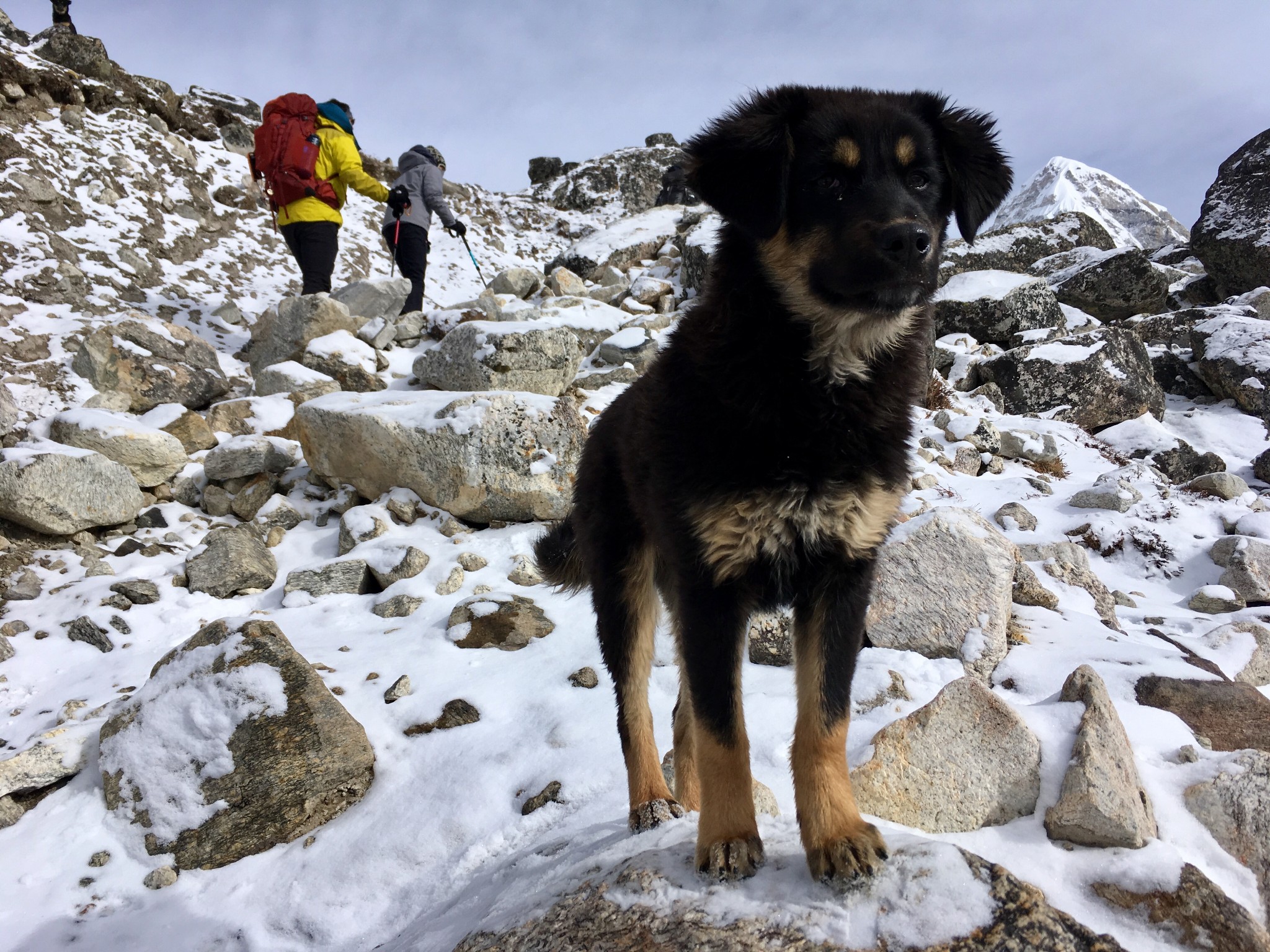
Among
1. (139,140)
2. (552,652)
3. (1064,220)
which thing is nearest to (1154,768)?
(552,652)

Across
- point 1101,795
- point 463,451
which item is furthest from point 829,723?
point 463,451

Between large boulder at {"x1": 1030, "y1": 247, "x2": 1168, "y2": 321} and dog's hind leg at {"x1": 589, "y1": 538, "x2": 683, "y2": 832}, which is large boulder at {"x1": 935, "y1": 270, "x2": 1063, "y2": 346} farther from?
dog's hind leg at {"x1": 589, "y1": 538, "x2": 683, "y2": 832}

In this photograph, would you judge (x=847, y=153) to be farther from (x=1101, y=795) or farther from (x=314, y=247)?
(x=314, y=247)

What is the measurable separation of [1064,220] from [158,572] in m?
20.4

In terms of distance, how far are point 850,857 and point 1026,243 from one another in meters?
18.6

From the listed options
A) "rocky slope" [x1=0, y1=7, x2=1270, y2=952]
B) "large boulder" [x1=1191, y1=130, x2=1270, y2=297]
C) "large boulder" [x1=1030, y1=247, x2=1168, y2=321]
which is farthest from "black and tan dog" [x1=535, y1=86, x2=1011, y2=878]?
"large boulder" [x1=1191, y1=130, x2=1270, y2=297]

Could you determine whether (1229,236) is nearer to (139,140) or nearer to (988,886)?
(988,886)

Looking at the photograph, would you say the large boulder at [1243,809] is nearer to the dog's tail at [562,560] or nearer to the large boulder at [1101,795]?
the large boulder at [1101,795]

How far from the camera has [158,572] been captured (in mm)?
4938

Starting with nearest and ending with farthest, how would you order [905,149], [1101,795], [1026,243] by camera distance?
[1101,795] → [905,149] → [1026,243]

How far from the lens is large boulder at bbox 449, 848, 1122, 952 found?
1.55m

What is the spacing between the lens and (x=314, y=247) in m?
9.22

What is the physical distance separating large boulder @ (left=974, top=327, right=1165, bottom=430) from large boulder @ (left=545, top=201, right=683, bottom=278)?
852 cm

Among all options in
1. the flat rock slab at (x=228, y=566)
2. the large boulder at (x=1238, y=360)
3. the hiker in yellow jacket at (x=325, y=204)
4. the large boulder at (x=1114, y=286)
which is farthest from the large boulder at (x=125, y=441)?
the large boulder at (x=1114, y=286)
